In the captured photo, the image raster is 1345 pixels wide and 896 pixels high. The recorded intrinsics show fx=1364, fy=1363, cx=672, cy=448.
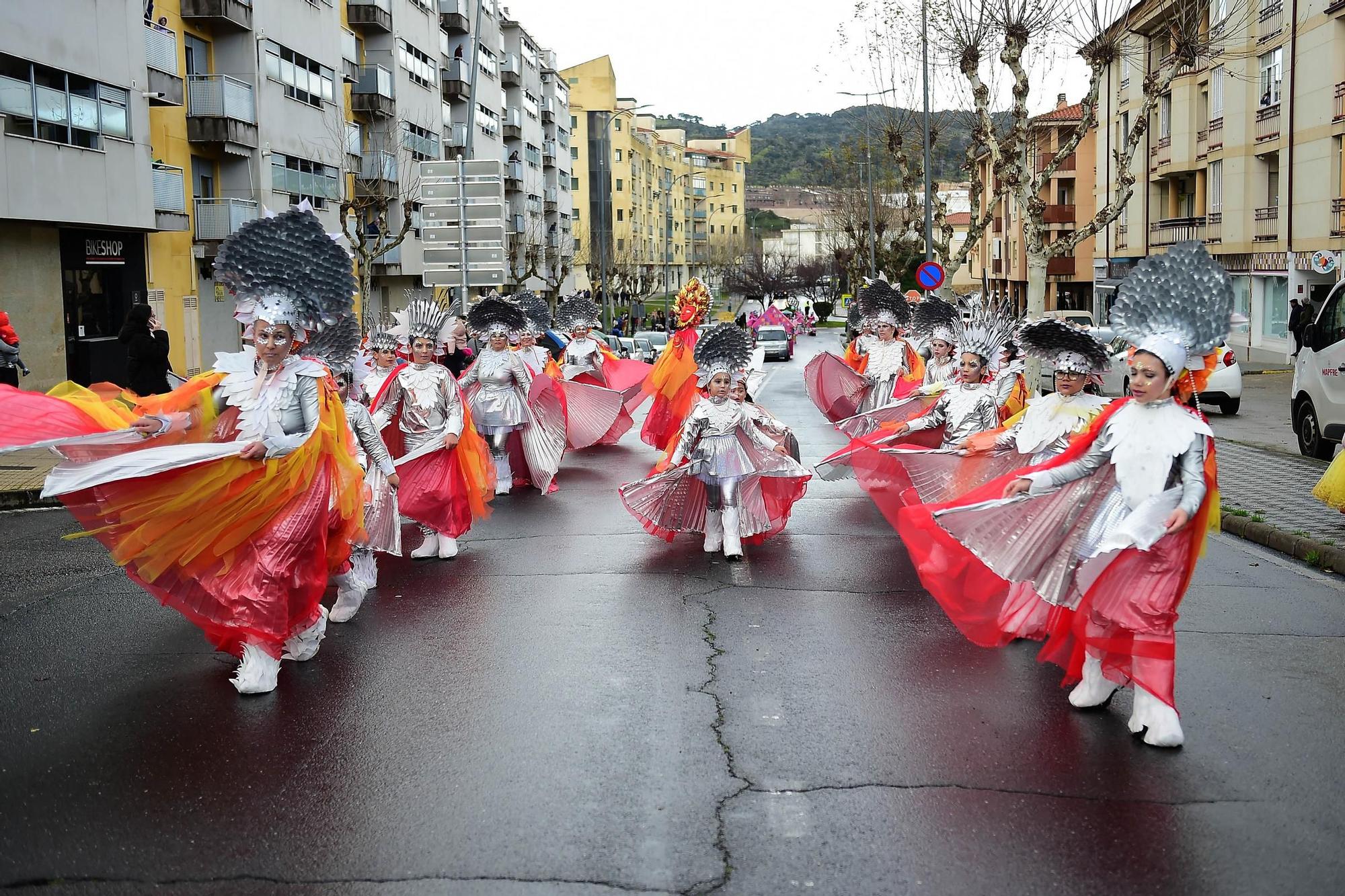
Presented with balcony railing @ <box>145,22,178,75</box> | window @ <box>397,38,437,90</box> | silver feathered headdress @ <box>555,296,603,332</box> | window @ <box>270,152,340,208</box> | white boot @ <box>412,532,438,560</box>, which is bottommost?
white boot @ <box>412,532,438,560</box>

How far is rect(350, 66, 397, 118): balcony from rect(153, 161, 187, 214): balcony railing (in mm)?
15176

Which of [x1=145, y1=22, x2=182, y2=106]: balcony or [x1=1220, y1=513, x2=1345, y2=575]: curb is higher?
[x1=145, y1=22, x2=182, y2=106]: balcony

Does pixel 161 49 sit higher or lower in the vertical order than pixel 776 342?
higher

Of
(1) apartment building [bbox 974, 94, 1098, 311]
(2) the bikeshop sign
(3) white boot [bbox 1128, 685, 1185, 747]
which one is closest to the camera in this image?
(3) white boot [bbox 1128, 685, 1185, 747]

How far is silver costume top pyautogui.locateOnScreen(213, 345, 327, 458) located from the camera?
21.2 ft

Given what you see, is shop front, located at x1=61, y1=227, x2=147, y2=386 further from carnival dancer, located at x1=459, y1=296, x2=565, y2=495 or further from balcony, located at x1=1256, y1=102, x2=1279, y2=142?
balcony, located at x1=1256, y1=102, x2=1279, y2=142

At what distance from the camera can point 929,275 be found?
2952cm

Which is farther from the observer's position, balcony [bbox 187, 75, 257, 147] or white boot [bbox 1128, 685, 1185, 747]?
balcony [bbox 187, 75, 257, 147]

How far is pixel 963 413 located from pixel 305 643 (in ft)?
17.9

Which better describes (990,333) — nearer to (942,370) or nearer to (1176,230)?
(942,370)

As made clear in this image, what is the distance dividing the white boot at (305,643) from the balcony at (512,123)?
67.2 metres

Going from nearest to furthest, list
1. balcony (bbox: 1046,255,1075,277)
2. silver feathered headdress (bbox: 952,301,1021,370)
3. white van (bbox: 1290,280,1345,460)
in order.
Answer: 1. silver feathered headdress (bbox: 952,301,1021,370)
2. white van (bbox: 1290,280,1345,460)
3. balcony (bbox: 1046,255,1075,277)

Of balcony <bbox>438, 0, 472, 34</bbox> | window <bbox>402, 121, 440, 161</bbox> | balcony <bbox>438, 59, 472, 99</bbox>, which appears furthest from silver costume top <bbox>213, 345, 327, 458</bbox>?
balcony <bbox>438, 0, 472, 34</bbox>

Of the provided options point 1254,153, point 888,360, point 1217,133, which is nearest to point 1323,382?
point 888,360
